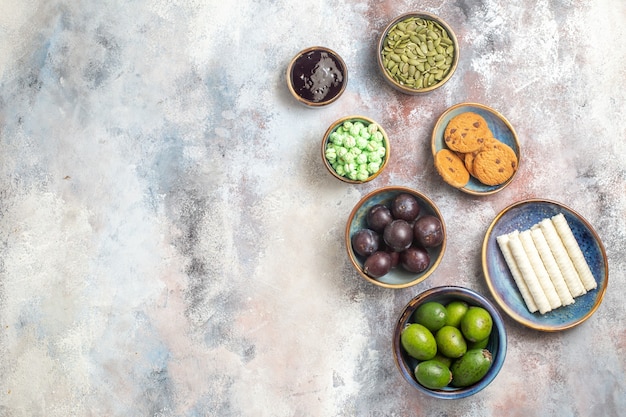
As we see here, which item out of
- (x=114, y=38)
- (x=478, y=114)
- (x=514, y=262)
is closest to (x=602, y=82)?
(x=478, y=114)

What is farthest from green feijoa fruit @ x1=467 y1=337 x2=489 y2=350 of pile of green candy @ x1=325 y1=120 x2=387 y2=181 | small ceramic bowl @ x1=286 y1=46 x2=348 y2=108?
small ceramic bowl @ x1=286 y1=46 x2=348 y2=108

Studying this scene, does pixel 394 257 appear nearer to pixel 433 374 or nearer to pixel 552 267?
pixel 433 374

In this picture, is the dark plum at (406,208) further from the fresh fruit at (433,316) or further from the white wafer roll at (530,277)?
the white wafer roll at (530,277)

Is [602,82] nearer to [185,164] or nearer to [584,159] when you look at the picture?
[584,159]

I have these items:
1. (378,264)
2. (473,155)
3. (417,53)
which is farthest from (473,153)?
(378,264)

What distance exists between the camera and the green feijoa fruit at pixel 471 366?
9.16 ft

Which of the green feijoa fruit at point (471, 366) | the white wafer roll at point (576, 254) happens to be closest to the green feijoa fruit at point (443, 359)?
the green feijoa fruit at point (471, 366)

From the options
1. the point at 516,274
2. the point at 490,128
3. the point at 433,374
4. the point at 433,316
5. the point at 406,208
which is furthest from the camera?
the point at 490,128

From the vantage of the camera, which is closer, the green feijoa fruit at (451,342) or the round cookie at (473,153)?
the green feijoa fruit at (451,342)

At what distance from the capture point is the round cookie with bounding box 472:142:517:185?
3104mm

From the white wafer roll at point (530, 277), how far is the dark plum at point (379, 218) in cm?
70

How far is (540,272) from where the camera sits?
3055 mm

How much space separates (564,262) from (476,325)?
67 centimetres

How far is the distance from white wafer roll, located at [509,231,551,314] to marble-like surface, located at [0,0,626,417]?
0.24 meters
